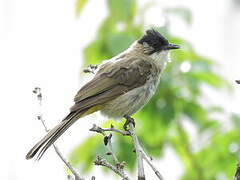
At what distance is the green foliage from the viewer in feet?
15.3

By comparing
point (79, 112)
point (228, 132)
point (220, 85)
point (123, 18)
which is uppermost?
point (123, 18)

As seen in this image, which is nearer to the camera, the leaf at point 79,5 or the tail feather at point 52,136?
the tail feather at point 52,136

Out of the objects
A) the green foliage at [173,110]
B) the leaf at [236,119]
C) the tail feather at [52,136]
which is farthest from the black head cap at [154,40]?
the tail feather at [52,136]

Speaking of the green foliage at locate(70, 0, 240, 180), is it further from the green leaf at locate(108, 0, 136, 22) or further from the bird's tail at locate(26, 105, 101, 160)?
the bird's tail at locate(26, 105, 101, 160)

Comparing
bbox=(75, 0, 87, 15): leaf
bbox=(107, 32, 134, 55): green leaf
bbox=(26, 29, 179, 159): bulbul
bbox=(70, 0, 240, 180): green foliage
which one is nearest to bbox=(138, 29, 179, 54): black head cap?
bbox=(26, 29, 179, 159): bulbul

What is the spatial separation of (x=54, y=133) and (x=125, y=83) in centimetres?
97

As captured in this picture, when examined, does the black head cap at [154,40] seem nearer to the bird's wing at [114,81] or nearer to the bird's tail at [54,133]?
the bird's wing at [114,81]

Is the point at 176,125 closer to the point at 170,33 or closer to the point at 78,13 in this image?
the point at 170,33

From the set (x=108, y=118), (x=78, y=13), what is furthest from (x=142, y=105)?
(x=78, y=13)

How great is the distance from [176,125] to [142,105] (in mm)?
371

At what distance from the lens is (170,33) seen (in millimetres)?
5047

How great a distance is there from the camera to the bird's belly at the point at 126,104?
15.5 ft

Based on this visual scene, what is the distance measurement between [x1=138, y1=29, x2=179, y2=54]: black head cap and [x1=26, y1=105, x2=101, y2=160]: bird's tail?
86 cm

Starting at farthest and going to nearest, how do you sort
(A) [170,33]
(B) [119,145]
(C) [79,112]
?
(A) [170,33]
(B) [119,145]
(C) [79,112]
